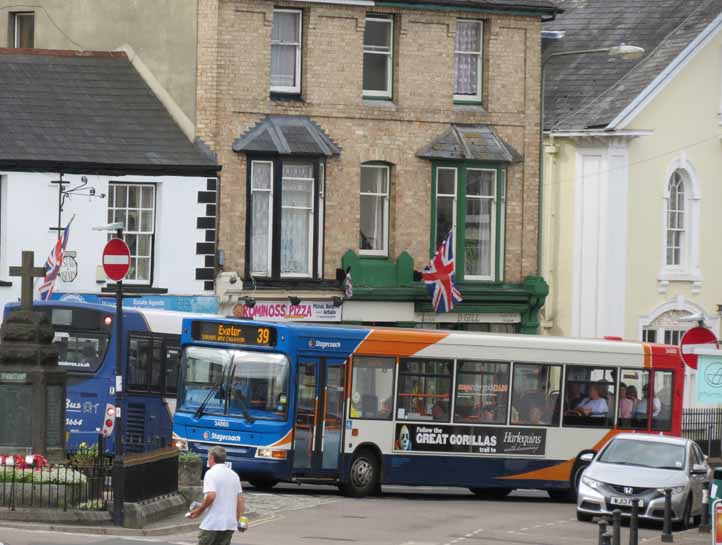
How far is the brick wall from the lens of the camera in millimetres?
39094

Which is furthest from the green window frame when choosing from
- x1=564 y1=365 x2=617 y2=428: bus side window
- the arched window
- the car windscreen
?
the car windscreen

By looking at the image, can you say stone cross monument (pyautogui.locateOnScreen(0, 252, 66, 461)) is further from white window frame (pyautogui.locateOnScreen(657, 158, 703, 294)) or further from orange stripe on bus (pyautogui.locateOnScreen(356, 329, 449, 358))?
white window frame (pyautogui.locateOnScreen(657, 158, 703, 294))

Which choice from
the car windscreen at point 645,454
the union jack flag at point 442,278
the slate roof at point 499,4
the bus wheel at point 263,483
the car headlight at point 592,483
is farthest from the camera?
the slate roof at point 499,4

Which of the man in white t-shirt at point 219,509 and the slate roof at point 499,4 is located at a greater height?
the slate roof at point 499,4

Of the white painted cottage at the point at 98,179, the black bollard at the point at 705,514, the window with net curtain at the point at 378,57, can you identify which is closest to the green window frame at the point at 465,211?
the window with net curtain at the point at 378,57

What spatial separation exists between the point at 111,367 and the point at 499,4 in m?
14.0

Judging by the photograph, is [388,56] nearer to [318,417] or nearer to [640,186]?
[640,186]

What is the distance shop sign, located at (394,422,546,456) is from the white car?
8.91ft

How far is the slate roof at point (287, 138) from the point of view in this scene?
129ft

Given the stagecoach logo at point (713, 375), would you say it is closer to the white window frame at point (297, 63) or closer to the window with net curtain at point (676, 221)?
the white window frame at point (297, 63)

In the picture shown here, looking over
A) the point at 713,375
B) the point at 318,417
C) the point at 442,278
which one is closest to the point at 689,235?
the point at 442,278

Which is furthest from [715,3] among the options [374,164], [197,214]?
[197,214]

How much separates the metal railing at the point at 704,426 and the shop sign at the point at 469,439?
38.3 ft

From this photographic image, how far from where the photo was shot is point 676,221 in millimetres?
46094
